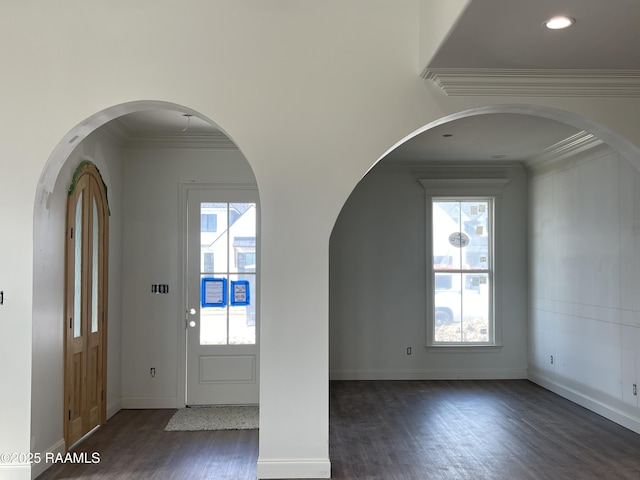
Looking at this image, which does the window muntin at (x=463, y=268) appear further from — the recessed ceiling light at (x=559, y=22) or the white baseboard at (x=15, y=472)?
the white baseboard at (x=15, y=472)

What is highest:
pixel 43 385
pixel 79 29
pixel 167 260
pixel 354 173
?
pixel 79 29

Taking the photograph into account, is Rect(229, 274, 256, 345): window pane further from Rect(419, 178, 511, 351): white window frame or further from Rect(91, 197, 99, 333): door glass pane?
Rect(419, 178, 511, 351): white window frame

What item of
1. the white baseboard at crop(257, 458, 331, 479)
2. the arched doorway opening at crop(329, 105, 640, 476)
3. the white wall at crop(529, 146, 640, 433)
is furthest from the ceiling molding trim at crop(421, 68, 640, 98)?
the white baseboard at crop(257, 458, 331, 479)

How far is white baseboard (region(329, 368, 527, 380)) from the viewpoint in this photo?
7.59 m

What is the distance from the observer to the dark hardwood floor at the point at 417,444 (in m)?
4.13

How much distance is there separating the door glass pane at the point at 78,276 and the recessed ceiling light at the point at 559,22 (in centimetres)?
360

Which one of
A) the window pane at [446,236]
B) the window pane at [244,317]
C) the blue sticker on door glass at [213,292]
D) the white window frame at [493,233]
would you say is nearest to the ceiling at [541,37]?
the window pane at [244,317]

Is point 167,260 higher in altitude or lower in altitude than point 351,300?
higher

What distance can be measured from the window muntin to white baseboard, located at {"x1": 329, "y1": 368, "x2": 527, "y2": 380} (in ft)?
1.32

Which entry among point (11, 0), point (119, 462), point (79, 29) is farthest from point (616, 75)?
point (119, 462)

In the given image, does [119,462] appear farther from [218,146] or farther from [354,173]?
[218,146]

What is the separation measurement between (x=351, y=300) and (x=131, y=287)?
289 centimetres

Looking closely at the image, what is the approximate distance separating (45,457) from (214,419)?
164 cm

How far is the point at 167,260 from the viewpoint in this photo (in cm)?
596
